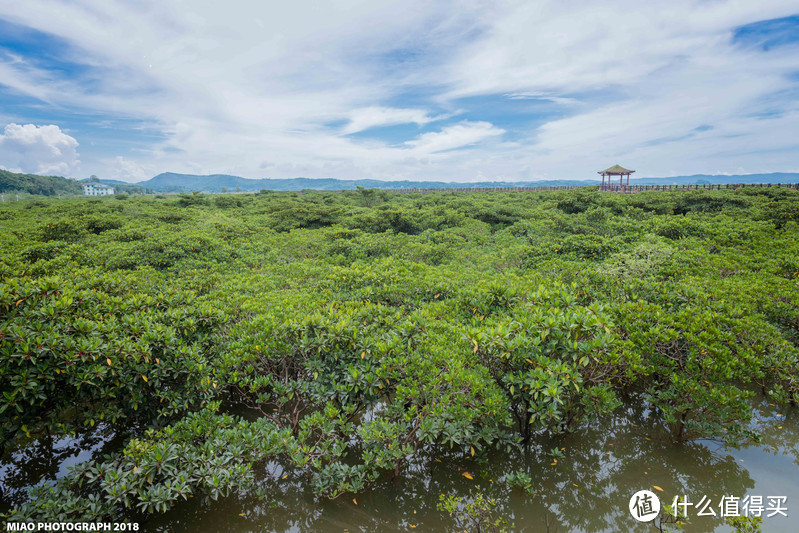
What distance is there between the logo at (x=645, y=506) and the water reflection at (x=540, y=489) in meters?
0.09

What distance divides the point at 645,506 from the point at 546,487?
1.11m

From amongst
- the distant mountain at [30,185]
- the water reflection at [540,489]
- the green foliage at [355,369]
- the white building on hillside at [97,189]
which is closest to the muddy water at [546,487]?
the water reflection at [540,489]

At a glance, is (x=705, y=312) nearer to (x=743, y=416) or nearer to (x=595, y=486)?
(x=743, y=416)

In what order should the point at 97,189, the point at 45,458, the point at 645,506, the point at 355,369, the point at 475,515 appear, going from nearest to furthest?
the point at 475,515 < the point at 645,506 < the point at 355,369 < the point at 45,458 < the point at 97,189

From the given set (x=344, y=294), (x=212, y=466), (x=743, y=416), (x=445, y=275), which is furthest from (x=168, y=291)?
(x=743, y=416)

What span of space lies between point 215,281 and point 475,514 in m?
7.37

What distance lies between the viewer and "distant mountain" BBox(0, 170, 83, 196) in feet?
247

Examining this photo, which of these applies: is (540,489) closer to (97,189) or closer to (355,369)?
(355,369)

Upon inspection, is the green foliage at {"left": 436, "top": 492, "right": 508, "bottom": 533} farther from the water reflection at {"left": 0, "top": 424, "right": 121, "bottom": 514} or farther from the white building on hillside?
the white building on hillside

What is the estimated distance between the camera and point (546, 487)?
174 inches

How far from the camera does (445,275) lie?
855 centimetres

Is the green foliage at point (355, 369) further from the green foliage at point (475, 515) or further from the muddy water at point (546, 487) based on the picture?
the muddy water at point (546, 487)

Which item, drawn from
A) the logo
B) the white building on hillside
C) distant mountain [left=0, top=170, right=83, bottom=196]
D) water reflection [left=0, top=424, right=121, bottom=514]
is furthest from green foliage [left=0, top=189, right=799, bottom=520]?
the white building on hillside

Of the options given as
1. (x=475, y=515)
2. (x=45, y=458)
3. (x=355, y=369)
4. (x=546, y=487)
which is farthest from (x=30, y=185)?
(x=546, y=487)
